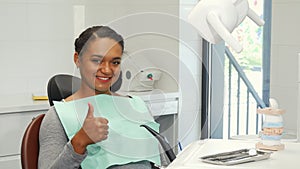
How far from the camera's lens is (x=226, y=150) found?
123cm

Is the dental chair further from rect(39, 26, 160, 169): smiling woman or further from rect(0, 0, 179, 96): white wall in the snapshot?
rect(0, 0, 179, 96): white wall

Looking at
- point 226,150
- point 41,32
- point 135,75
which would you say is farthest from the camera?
point 41,32

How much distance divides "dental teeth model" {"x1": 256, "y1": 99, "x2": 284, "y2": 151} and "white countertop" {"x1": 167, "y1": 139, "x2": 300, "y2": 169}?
23mm

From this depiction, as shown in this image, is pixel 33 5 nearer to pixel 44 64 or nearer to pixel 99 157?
pixel 44 64

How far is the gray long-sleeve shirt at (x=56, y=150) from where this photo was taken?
1559 mm

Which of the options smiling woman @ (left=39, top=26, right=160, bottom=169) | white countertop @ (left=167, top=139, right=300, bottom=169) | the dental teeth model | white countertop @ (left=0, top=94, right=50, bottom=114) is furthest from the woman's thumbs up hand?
white countertop @ (left=0, top=94, right=50, bottom=114)

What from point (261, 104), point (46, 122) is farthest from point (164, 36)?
point (261, 104)

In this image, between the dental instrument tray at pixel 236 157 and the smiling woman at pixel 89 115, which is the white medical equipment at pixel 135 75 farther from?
the dental instrument tray at pixel 236 157

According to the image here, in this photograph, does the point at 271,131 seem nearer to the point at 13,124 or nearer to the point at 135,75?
the point at 135,75

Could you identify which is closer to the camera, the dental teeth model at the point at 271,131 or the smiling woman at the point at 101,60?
the dental teeth model at the point at 271,131

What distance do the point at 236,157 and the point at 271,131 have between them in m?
0.18

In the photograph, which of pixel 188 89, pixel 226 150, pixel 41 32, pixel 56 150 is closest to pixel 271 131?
pixel 226 150

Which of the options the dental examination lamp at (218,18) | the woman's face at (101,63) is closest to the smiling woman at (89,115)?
the woman's face at (101,63)

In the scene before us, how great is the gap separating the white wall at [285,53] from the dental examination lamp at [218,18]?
4.46ft
